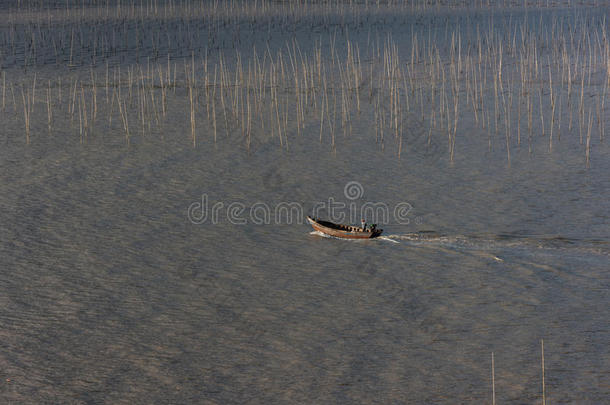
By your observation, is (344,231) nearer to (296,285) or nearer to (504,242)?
(296,285)

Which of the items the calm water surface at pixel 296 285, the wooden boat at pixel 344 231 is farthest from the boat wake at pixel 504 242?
the wooden boat at pixel 344 231

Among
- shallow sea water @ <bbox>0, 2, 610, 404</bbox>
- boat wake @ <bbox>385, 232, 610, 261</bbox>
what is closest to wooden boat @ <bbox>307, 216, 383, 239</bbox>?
shallow sea water @ <bbox>0, 2, 610, 404</bbox>

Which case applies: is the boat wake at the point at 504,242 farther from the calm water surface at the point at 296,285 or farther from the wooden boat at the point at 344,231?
the wooden boat at the point at 344,231

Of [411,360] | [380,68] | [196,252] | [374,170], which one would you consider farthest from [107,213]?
[380,68]

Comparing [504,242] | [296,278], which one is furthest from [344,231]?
[504,242]

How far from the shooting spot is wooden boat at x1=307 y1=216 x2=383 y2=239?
4.64 metres

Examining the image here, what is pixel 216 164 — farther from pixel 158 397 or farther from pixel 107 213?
pixel 158 397

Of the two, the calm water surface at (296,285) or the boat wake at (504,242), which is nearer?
the calm water surface at (296,285)

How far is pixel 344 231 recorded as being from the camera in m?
4.68

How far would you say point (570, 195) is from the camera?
5.75 meters

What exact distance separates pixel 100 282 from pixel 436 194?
2.62 meters

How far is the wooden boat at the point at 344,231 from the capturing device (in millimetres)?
4637

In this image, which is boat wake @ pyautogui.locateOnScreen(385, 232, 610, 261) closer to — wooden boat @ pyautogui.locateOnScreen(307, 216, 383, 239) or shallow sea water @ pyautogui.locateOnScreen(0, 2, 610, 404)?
shallow sea water @ pyautogui.locateOnScreen(0, 2, 610, 404)

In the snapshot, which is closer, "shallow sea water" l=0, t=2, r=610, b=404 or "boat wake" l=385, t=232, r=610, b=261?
"shallow sea water" l=0, t=2, r=610, b=404
